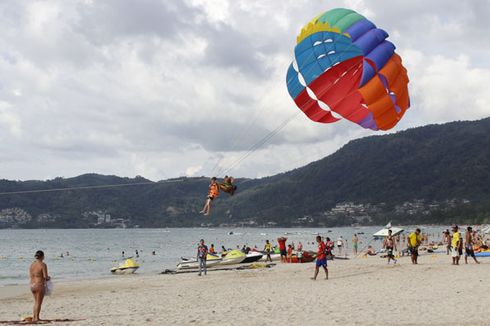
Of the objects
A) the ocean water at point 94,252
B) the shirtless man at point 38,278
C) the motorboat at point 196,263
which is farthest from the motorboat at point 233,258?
the shirtless man at point 38,278

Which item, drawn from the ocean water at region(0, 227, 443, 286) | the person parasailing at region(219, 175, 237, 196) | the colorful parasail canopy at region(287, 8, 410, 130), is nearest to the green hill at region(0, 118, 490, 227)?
the ocean water at region(0, 227, 443, 286)

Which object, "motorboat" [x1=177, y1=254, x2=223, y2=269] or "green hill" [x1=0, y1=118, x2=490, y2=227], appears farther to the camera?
"green hill" [x1=0, y1=118, x2=490, y2=227]

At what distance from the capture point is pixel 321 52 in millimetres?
17172

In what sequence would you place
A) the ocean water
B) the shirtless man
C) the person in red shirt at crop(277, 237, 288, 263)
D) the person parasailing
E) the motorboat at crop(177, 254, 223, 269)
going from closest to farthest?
the shirtless man → the person parasailing → the motorboat at crop(177, 254, 223, 269) → the person in red shirt at crop(277, 237, 288, 263) → the ocean water

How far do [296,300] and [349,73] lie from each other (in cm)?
694

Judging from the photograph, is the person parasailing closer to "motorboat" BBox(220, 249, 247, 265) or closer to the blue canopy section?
the blue canopy section

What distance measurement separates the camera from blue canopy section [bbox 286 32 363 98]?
54.6 feet

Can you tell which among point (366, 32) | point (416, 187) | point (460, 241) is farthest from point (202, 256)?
point (416, 187)

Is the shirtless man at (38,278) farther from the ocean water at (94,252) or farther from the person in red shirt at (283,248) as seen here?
the ocean water at (94,252)

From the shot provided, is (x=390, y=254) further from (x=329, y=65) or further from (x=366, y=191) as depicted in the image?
(x=366, y=191)

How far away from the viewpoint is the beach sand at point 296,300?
11.2 meters

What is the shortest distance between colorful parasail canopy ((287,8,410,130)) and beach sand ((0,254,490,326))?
15.9 ft

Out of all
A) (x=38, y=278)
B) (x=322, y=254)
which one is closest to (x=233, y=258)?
(x=322, y=254)

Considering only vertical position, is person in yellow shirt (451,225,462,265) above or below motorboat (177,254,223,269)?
above
